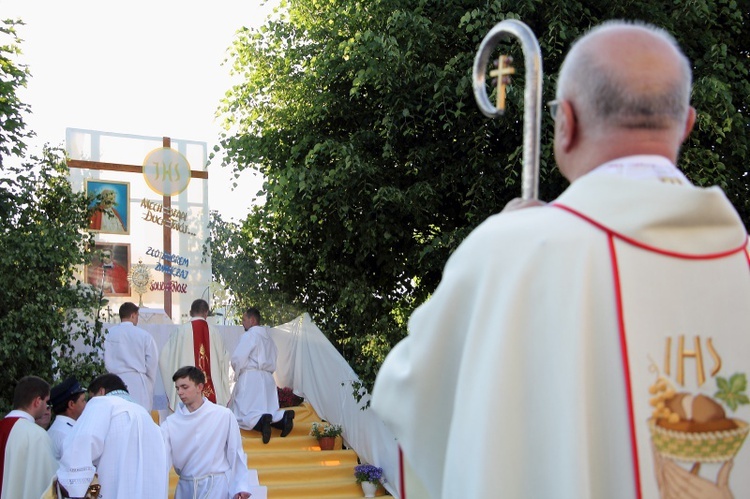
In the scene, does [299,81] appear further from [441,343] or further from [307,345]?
[441,343]

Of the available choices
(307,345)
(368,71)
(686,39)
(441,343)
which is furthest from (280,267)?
(441,343)

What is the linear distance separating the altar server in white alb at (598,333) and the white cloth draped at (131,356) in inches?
492

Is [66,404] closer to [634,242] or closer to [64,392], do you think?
[64,392]

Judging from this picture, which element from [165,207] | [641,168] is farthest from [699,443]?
[165,207]

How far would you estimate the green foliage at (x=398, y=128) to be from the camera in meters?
12.1

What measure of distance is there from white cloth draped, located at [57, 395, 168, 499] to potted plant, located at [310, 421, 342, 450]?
6.76 metres

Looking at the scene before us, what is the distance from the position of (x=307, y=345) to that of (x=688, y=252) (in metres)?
14.6

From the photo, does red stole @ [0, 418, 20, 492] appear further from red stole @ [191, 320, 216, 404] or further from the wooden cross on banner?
the wooden cross on banner

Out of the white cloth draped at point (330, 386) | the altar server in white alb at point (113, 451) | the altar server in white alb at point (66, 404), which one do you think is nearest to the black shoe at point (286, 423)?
the white cloth draped at point (330, 386)

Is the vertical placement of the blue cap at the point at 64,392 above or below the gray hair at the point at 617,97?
below

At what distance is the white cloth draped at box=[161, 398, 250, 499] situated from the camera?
Result: 9531mm

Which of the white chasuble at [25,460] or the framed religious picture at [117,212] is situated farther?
the framed religious picture at [117,212]

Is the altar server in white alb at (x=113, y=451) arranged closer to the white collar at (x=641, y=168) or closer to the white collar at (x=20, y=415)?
the white collar at (x=20, y=415)

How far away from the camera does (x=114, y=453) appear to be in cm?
852
